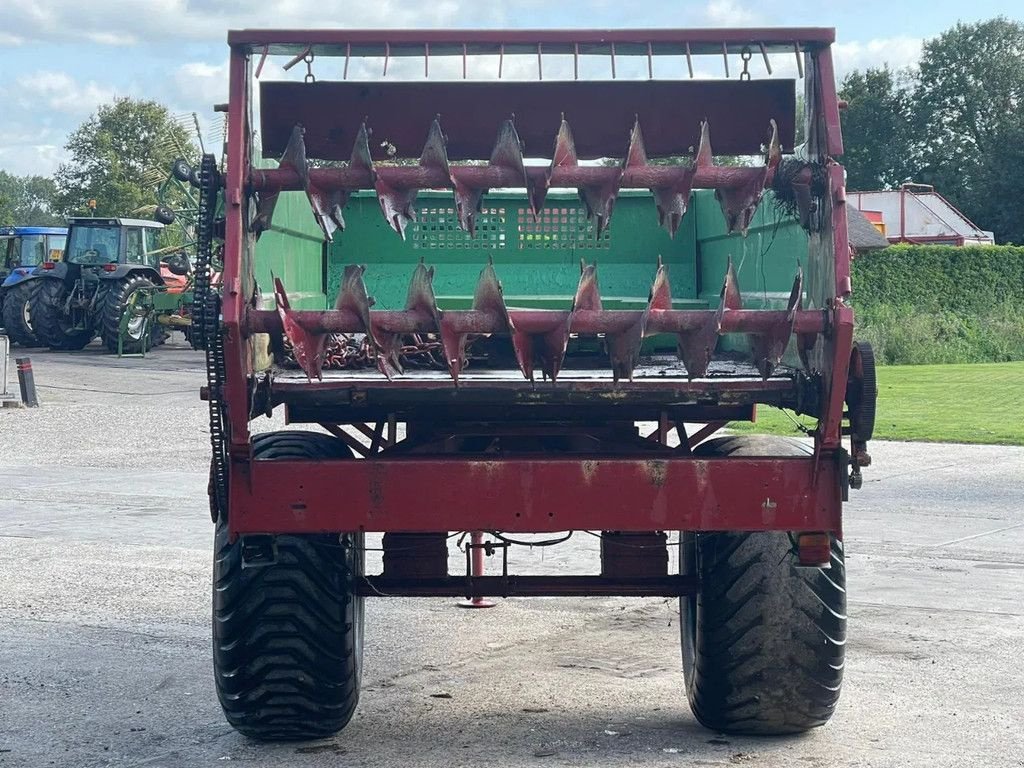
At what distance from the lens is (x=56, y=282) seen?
98.4ft

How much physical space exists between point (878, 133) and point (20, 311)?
5571 centimetres

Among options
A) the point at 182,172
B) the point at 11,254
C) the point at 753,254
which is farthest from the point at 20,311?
the point at 753,254

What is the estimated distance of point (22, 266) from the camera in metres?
35.4

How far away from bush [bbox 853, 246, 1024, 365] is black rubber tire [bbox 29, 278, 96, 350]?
15.0 m

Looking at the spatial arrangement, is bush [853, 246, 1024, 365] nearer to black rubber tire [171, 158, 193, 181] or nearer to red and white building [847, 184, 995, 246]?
red and white building [847, 184, 995, 246]

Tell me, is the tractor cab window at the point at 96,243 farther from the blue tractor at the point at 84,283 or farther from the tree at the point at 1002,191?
the tree at the point at 1002,191

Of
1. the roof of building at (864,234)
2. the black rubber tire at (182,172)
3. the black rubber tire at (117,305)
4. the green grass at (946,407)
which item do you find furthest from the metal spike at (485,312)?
the roof of building at (864,234)

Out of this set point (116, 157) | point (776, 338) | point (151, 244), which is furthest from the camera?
point (116, 157)

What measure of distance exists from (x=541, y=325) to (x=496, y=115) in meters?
1.19

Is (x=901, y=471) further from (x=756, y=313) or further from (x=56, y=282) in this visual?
(x=56, y=282)

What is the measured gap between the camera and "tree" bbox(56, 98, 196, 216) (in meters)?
58.7

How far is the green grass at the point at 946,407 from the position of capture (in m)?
16.6

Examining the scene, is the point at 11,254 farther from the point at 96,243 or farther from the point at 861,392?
the point at 861,392

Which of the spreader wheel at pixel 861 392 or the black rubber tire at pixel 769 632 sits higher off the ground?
the spreader wheel at pixel 861 392
